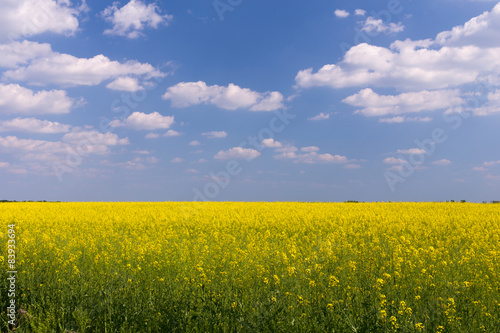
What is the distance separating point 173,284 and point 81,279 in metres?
1.91

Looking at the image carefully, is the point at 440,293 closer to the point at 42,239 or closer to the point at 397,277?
the point at 397,277

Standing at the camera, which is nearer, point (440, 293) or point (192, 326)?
point (192, 326)


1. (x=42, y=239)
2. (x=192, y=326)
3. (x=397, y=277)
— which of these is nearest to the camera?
(x=192, y=326)

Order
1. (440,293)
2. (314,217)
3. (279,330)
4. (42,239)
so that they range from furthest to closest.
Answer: (314,217)
(42,239)
(440,293)
(279,330)

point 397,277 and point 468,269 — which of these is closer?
point 397,277

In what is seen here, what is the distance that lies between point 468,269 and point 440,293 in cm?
202

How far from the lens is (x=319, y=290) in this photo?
619 centimetres

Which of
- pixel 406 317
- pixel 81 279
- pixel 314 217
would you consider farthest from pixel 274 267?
pixel 314 217

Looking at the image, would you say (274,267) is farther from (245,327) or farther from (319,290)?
(245,327)

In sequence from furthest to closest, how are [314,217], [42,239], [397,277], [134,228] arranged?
[314,217]
[134,228]
[42,239]
[397,277]

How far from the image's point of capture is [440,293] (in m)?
6.12

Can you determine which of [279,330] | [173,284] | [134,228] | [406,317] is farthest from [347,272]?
[134,228]

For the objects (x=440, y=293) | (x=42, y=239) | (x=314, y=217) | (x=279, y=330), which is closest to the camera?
(x=279, y=330)

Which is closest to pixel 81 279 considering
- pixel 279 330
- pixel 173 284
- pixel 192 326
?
pixel 173 284
